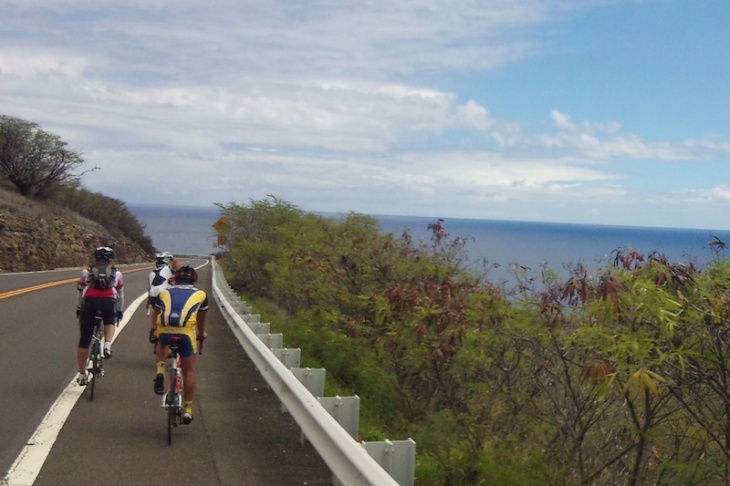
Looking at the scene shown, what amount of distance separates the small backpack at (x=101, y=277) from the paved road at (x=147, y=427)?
1.31 meters

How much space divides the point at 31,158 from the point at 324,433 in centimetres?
5703

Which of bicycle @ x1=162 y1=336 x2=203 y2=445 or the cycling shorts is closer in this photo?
bicycle @ x1=162 y1=336 x2=203 y2=445

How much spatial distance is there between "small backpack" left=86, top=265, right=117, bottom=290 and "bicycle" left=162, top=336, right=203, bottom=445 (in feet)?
7.47

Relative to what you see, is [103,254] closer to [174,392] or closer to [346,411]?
[174,392]

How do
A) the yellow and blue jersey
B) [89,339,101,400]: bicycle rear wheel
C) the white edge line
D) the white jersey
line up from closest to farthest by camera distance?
1. the white edge line
2. the yellow and blue jersey
3. [89,339,101,400]: bicycle rear wheel
4. the white jersey

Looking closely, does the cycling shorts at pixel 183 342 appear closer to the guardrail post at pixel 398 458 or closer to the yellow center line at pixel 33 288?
the guardrail post at pixel 398 458

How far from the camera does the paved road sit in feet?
23.4

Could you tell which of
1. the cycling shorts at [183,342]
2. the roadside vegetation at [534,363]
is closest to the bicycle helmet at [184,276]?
the cycling shorts at [183,342]

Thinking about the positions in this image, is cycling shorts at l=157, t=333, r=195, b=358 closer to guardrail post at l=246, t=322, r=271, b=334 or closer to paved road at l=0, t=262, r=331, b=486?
paved road at l=0, t=262, r=331, b=486

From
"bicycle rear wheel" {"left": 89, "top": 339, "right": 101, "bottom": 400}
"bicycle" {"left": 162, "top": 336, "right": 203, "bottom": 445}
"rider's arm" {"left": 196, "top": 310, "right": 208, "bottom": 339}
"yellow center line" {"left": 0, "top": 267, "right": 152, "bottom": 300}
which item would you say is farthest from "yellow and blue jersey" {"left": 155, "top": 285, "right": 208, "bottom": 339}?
"yellow center line" {"left": 0, "top": 267, "right": 152, "bottom": 300}

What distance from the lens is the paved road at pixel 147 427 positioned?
714 centimetres

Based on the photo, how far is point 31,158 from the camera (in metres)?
58.5

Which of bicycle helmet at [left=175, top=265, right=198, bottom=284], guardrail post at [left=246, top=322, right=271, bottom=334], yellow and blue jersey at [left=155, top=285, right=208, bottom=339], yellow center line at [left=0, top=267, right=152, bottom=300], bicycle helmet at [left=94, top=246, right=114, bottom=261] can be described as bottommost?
yellow center line at [left=0, top=267, right=152, bottom=300]

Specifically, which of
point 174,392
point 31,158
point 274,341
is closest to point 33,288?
point 274,341
